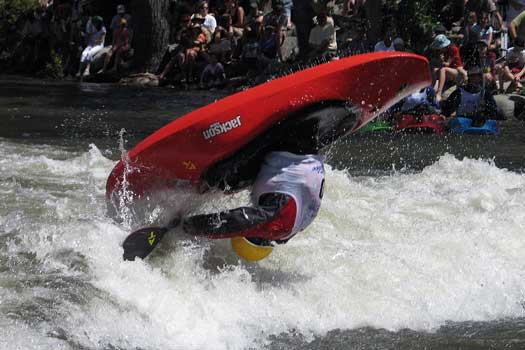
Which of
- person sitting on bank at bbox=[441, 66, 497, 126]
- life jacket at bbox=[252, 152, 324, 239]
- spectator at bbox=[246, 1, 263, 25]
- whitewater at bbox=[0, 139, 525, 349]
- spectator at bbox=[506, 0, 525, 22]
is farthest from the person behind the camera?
spectator at bbox=[246, 1, 263, 25]

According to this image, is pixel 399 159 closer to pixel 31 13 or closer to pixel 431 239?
pixel 431 239

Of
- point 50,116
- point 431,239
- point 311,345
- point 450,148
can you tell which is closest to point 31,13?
point 50,116

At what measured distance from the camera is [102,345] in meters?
4.83

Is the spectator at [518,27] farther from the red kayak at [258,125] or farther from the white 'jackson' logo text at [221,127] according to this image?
the white 'jackson' logo text at [221,127]

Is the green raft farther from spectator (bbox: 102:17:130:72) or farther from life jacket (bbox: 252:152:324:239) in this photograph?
spectator (bbox: 102:17:130:72)

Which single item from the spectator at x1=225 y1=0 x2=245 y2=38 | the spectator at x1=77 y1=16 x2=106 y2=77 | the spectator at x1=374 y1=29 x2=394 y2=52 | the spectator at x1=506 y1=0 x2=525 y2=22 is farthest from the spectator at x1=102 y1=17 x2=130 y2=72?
the spectator at x1=506 y1=0 x2=525 y2=22

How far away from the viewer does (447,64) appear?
13930 mm

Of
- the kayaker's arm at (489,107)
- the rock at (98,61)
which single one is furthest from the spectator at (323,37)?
the rock at (98,61)

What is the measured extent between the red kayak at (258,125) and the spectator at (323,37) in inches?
384

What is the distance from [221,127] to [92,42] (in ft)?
51.2

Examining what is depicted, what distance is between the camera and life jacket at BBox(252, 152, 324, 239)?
5730 millimetres

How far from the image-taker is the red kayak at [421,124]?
12375mm

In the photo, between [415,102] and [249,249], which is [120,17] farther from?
[249,249]

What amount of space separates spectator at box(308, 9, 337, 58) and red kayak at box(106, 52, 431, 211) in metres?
9.76
